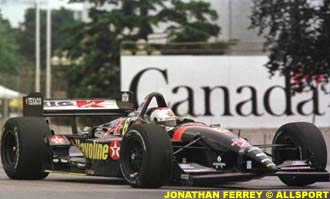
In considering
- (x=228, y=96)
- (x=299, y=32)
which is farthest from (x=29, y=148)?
(x=228, y=96)

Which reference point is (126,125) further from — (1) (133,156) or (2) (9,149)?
(2) (9,149)

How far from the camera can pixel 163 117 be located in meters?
11.9

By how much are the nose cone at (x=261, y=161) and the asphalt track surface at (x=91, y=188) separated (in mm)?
589

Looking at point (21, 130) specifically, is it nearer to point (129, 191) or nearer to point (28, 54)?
point (129, 191)

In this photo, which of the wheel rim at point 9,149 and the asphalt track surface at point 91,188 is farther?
the wheel rim at point 9,149

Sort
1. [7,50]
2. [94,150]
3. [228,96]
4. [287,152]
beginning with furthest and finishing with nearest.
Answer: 1. [7,50]
2. [228,96]
3. [94,150]
4. [287,152]

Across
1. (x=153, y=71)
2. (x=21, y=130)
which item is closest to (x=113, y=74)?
(x=153, y=71)

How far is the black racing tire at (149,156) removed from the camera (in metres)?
10.3

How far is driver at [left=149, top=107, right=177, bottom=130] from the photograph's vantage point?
11859 mm

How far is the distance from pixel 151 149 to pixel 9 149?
435 cm

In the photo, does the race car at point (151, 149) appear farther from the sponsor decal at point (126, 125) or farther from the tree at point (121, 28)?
the tree at point (121, 28)

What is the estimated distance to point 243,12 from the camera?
129 ft

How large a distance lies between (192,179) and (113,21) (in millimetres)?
31475

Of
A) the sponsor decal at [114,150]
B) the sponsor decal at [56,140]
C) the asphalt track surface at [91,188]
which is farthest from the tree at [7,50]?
the sponsor decal at [114,150]
